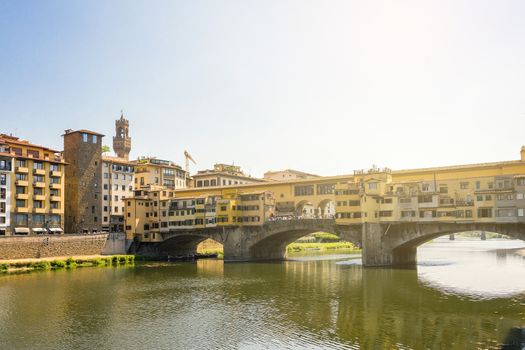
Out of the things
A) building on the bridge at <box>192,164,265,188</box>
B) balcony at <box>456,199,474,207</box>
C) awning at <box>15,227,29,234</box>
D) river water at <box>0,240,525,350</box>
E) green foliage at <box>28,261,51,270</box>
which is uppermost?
building on the bridge at <box>192,164,265,188</box>

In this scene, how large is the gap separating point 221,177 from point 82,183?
39.8m

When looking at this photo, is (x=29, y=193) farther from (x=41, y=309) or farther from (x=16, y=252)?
(x=41, y=309)

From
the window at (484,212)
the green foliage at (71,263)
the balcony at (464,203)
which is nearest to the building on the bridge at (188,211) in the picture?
the green foliage at (71,263)

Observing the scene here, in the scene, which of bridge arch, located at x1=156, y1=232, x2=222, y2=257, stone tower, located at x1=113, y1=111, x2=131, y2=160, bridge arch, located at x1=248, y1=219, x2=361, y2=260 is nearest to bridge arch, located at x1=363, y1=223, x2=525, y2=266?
bridge arch, located at x1=248, y1=219, x2=361, y2=260

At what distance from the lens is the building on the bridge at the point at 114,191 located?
376 feet

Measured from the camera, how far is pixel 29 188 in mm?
96188

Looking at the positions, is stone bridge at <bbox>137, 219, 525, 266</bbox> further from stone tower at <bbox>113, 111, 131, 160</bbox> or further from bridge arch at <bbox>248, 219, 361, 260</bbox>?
stone tower at <bbox>113, 111, 131, 160</bbox>

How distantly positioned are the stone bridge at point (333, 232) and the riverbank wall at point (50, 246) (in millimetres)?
11494

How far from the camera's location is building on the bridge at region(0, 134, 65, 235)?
302 feet

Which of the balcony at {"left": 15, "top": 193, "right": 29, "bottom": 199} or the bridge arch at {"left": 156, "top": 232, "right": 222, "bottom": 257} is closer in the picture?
the balcony at {"left": 15, "top": 193, "right": 29, "bottom": 199}

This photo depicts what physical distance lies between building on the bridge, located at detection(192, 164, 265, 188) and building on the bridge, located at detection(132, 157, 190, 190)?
6035mm

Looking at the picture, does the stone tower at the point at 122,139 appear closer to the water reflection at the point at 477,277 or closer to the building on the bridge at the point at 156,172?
the building on the bridge at the point at 156,172

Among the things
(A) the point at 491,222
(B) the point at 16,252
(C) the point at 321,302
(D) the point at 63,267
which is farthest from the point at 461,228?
(B) the point at 16,252

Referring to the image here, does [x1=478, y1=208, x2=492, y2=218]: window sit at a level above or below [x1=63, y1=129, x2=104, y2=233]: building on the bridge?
below
